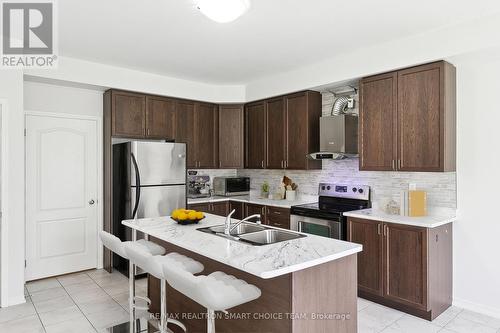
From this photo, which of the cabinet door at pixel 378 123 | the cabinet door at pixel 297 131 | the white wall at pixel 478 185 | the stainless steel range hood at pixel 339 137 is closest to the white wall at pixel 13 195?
the cabinet door at pixel 297 131

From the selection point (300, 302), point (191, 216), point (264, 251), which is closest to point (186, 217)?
point (191, 216)

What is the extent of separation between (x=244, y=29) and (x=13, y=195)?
9.49 ft

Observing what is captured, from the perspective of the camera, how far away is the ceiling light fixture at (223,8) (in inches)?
89.3

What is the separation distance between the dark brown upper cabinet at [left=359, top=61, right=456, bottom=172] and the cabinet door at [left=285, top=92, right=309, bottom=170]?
87 cm

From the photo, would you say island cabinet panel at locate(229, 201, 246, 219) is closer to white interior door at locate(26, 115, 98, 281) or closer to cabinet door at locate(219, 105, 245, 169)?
cabinet door at locate(219, 105, 245, 169)

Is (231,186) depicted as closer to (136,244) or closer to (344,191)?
(344,191)

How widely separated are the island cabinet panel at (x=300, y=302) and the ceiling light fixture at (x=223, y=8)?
175 cm

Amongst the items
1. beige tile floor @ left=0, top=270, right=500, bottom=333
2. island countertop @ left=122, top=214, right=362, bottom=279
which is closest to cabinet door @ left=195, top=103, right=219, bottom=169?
beige tile floor @ left=0, top=270, right=500, bottom=333

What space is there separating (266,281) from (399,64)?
103 inches

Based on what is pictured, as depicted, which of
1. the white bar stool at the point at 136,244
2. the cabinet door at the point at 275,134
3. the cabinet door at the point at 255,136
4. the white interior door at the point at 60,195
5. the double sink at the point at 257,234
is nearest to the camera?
the double sink at the point at 257,234

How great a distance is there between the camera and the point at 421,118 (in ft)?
11.0

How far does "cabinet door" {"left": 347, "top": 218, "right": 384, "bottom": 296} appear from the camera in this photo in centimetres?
345

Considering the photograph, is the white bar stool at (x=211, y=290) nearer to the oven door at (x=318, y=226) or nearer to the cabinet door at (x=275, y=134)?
the oven door at (x=318, y=226)

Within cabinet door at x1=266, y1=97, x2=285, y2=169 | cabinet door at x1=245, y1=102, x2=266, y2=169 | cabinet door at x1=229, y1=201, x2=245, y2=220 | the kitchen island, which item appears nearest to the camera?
the kitchen island
